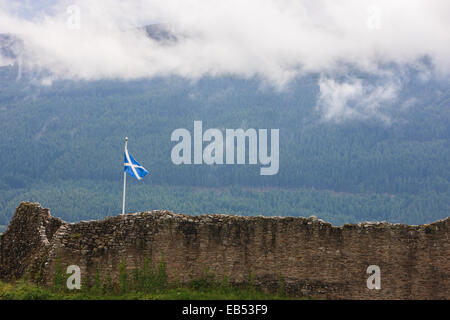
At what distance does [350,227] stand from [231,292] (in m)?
5.59

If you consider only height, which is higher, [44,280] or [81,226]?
[81,226]

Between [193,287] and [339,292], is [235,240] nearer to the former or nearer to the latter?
[193,287]

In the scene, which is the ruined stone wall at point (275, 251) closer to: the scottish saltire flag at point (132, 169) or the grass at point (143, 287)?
the grass at point (143, 287)

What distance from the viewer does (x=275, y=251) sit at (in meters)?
33.8

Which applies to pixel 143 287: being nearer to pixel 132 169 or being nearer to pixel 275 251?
pixel 275 251

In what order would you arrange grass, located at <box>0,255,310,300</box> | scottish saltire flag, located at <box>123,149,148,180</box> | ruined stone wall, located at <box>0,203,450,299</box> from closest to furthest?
1. grass, located at <box>0,255,310,300</box>
2. ruined stone wall, located at <box>0,203,450,299</box>
3. scottish saltire flag, located at <box>123,149,148,180</box>

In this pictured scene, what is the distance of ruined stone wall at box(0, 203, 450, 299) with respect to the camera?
33375mm

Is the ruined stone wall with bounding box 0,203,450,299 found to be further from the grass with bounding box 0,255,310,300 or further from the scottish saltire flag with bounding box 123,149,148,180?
the scottish saltire flag with bounding box 123,149,148,180

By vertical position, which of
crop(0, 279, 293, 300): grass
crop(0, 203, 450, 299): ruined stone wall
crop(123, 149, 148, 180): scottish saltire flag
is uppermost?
crop(123, 149, 148, 180): scottish saltire flag

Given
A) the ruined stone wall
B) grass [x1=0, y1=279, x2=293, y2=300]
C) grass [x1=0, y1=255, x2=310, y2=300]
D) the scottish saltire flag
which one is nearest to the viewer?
grass [x1=0, y1=279, x2=293, y2=300]

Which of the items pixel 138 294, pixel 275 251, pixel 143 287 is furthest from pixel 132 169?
pixel 275 251

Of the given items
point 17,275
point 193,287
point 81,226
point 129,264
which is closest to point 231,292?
point 193,287

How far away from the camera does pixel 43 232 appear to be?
3603 cm

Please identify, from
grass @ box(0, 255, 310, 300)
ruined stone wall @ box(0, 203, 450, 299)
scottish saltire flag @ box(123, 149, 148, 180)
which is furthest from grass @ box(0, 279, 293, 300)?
scottish saltire flag @ box(123, 149, 148, 180)
